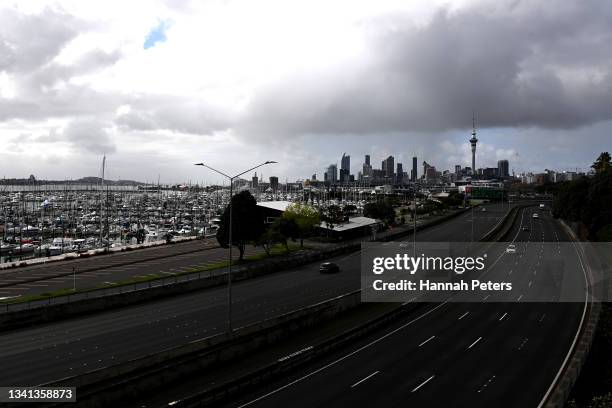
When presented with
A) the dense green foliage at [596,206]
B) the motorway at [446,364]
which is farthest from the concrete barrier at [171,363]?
the dense green foliage at [596,206]

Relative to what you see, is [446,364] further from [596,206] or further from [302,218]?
[596,206]

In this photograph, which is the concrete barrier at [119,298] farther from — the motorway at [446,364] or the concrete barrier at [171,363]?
the motorway at [446,364]

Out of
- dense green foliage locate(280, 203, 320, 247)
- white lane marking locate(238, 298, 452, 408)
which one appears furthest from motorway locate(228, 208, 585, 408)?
dense green foliage locate(280, 203, 320, 247)

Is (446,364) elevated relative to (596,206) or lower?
lower

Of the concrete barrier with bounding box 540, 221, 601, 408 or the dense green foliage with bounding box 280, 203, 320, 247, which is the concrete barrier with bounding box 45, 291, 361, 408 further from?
the dense green foliage with bounding box 280, 203, 320, 247

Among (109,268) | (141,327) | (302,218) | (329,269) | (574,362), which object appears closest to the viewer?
(574,362)

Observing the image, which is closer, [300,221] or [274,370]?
[274,370]

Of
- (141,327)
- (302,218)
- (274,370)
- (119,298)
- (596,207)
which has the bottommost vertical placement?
(141,327)

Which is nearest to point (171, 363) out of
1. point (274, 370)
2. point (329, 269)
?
point (274, 370)
